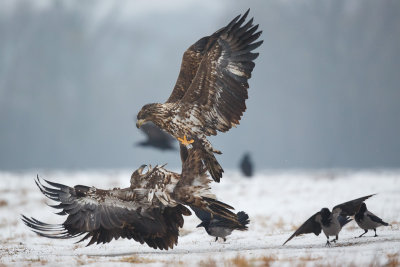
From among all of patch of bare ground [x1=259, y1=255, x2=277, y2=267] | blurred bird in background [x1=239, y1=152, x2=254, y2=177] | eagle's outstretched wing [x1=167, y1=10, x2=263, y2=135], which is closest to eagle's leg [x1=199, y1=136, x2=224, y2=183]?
eagle's outstretched wing [x1=167, y1=10, x2=263, y2=135]

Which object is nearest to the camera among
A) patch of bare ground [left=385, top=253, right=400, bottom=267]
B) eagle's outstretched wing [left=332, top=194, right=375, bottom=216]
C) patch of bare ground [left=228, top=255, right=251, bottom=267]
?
patch of bare ground [left=385, top=253, right=400, bottom=267]

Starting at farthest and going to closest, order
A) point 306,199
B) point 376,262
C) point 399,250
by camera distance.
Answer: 1. point 306,199
2. point 399,250
3. point 376,262

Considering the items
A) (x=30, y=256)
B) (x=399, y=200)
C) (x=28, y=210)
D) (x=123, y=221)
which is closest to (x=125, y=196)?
(x=123, y=221)

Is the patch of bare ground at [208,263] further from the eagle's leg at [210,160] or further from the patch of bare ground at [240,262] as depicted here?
the eagle's leg at [210,160]

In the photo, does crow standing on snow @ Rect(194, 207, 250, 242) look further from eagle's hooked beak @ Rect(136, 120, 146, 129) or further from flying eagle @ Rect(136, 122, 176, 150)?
flying eagle @ Rect(136, 122, 176, 150)

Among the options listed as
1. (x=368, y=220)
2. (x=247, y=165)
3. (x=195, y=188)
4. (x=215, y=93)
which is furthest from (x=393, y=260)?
(x=247, y=165)

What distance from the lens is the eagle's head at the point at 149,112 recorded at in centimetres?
809

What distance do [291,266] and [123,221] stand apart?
8.06ft

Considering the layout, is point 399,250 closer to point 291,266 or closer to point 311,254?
point 311,254

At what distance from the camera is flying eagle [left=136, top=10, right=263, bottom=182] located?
8109 millimetres

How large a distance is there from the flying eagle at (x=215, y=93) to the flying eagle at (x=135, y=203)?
4.15 ft

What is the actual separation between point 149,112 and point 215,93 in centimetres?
108

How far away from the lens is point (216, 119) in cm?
823

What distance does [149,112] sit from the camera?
809 centimetres
